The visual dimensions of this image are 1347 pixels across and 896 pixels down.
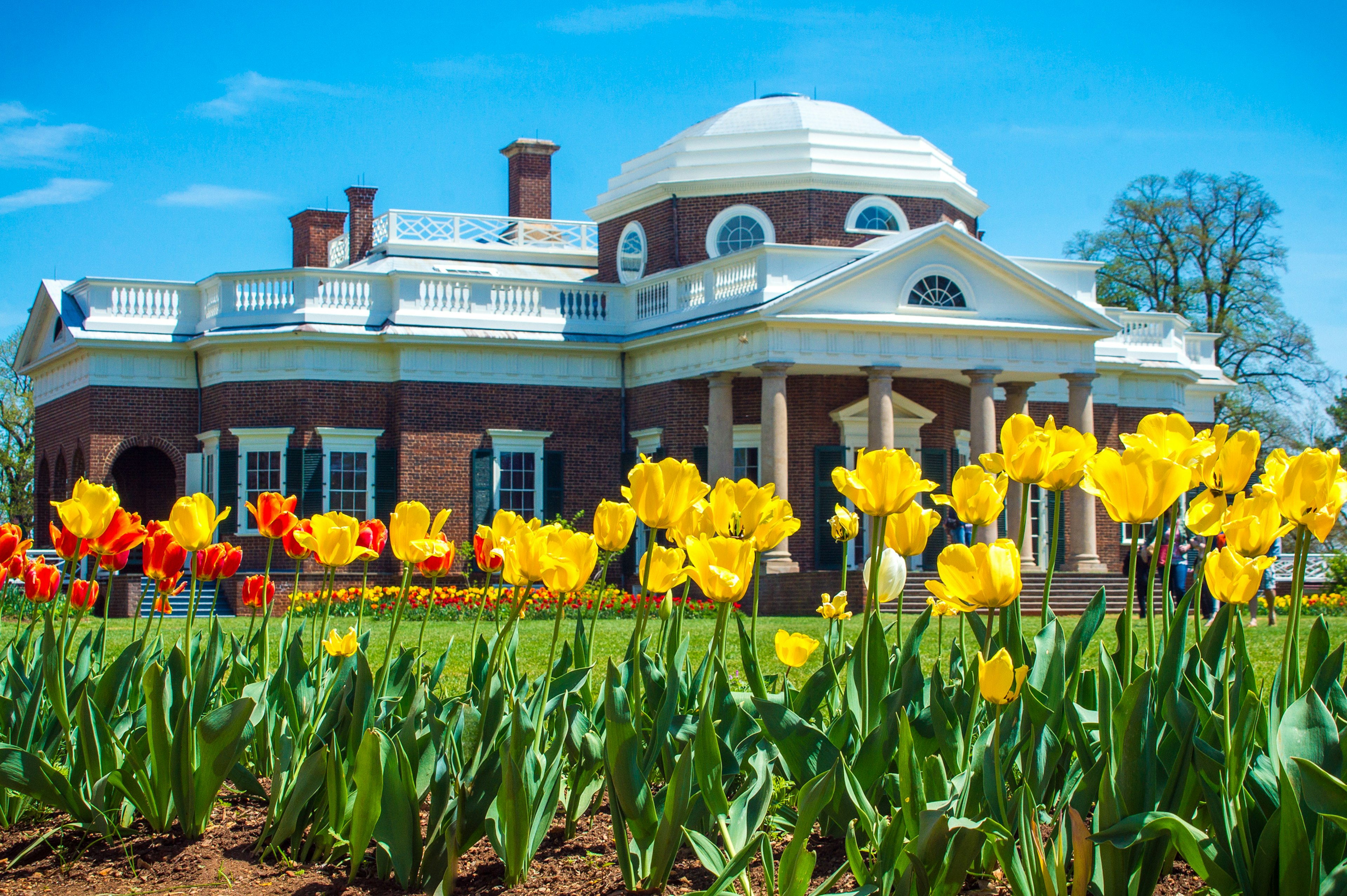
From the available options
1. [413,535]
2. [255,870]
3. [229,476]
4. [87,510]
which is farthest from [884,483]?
[229,476]

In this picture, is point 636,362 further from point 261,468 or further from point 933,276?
point 261,468

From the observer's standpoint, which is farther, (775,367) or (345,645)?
(775,367)

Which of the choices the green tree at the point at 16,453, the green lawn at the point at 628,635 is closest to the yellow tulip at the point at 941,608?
the green lawn at the point at 628,635

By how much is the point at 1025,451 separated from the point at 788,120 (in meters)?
26.7

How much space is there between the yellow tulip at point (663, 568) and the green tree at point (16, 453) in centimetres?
4637

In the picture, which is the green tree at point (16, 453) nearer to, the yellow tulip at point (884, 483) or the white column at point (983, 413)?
the white column at point (983, 413)

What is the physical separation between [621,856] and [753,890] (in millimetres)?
392

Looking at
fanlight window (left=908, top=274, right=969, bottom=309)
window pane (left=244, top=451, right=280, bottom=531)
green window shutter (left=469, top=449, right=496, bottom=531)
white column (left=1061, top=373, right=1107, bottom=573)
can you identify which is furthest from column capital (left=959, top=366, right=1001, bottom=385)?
window pane (left=244, top=451, right=280, bottom=531)

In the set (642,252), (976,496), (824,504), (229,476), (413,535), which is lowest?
(413,535)

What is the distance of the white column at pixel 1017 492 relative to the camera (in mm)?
24125

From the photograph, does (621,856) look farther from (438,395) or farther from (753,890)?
(438,395)

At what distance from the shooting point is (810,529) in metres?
25.0

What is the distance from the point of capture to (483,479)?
25.7 meters

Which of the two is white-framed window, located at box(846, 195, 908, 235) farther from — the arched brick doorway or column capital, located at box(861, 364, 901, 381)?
the arched brick doorway
